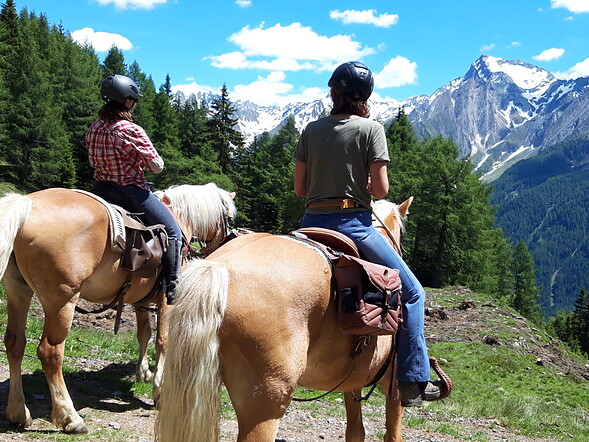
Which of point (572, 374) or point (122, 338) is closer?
point (122, 338)

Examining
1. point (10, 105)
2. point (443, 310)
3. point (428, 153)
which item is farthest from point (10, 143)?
point (443, 310)

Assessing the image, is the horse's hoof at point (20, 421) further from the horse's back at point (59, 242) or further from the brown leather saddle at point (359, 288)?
the brown leather saddle at point (359, 288)

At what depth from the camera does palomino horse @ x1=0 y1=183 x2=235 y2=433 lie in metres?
5.14

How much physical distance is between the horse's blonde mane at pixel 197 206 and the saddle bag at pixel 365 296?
185 inches

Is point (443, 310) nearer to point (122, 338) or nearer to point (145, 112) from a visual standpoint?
point (122, 338)

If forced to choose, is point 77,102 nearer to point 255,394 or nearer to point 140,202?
point 140,202

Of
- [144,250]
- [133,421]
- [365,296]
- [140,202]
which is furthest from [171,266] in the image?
[365,296]

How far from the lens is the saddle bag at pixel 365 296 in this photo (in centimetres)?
352

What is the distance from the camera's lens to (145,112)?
224 feet

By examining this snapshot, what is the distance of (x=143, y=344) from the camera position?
309 inches

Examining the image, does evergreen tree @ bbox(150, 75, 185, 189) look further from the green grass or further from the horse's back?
the horse's back

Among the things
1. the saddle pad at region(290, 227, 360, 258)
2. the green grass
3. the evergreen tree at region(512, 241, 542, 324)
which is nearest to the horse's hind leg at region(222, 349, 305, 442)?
the saddle pad at region(290, 227, 360, 258)

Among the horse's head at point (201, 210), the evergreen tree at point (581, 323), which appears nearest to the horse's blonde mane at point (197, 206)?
the horse's head at point (201, 210)

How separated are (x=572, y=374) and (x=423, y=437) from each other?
1199 cm
